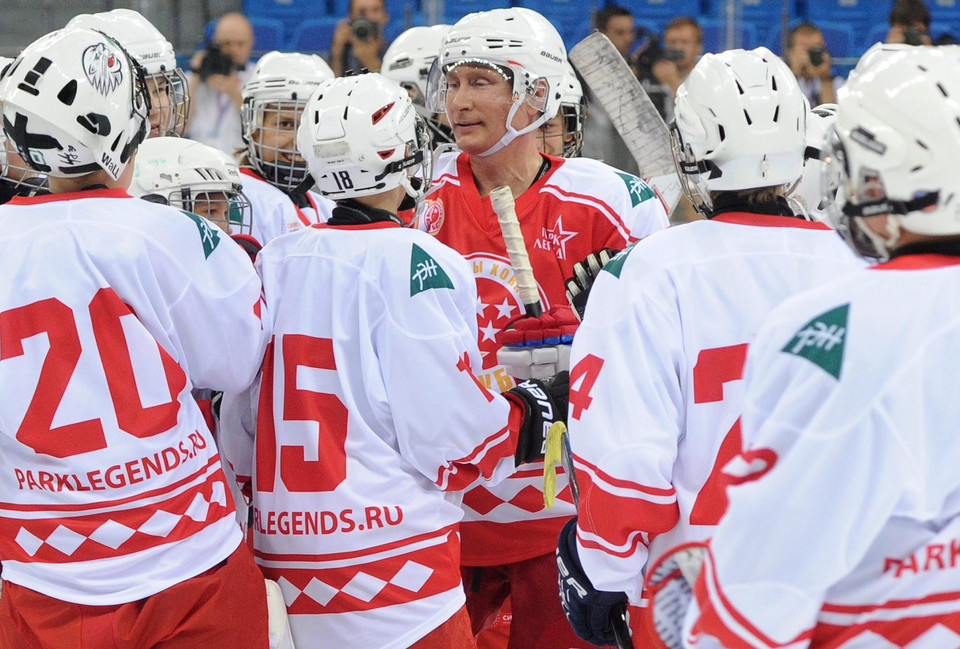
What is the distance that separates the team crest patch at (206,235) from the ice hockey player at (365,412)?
167 millimetres

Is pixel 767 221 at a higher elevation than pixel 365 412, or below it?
higher

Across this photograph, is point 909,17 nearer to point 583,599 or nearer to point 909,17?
point 909,17

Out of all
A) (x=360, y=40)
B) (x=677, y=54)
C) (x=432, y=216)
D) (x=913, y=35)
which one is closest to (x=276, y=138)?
(x=432, y=216)

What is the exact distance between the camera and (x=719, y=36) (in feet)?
21.9

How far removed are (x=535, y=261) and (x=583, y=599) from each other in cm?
107

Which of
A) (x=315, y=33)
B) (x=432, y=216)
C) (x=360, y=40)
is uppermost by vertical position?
(x=432, y=216)

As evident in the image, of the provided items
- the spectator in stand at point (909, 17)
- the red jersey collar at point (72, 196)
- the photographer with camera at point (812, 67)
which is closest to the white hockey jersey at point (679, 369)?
the red jersey collar at point (72, 196)

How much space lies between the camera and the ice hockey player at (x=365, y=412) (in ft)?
7.41

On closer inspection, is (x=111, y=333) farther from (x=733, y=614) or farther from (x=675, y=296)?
(x=733, y=614)

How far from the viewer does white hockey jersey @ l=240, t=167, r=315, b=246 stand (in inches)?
141

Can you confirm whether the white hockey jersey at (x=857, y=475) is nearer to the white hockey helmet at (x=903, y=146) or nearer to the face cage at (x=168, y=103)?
the white hockey helmet at (x=903, y=146)

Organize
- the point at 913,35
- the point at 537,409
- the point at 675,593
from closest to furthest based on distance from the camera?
1. the point at 675,593
2. the point at 537,409
3. the point at 913,35

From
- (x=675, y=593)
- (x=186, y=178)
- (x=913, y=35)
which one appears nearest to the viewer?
(x=675, y=593)

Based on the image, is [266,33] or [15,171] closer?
[15,171]
